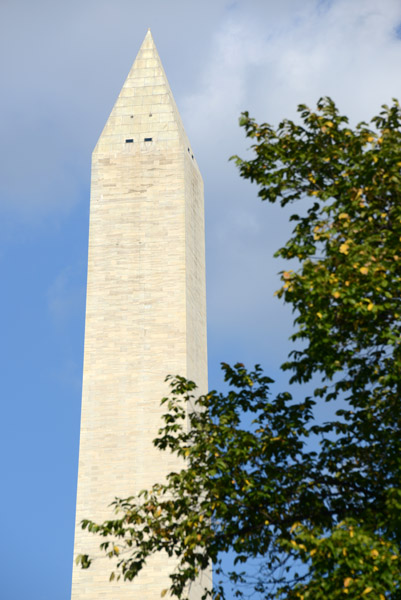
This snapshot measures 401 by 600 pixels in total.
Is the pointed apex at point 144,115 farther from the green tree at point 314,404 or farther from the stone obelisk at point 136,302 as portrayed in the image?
the green tree at point 314,404

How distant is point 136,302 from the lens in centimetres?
3912

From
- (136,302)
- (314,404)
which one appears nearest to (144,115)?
(136,302)

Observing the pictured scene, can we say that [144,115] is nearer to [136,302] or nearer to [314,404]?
[136,302]

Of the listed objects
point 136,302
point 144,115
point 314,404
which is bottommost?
point 314,404

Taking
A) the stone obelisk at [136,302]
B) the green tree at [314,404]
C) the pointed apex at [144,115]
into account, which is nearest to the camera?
the green tree at [314,404]

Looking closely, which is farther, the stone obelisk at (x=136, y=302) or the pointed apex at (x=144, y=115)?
the pointed apex at (x=144, y=115)

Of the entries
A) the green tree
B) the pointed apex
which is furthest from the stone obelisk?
the green tree

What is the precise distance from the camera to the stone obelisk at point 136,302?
3631 centimetres

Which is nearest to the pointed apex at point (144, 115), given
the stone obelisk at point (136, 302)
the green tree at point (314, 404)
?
the stone obelisk at point (136, 302)

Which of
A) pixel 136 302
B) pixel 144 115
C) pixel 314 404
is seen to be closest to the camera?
pixel 314 404

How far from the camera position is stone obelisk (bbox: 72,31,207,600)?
119 ft

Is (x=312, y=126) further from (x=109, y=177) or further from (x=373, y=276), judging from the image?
(x=109, y=177)

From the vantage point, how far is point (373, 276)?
54.6 ft

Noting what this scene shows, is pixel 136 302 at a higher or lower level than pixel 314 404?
higher
